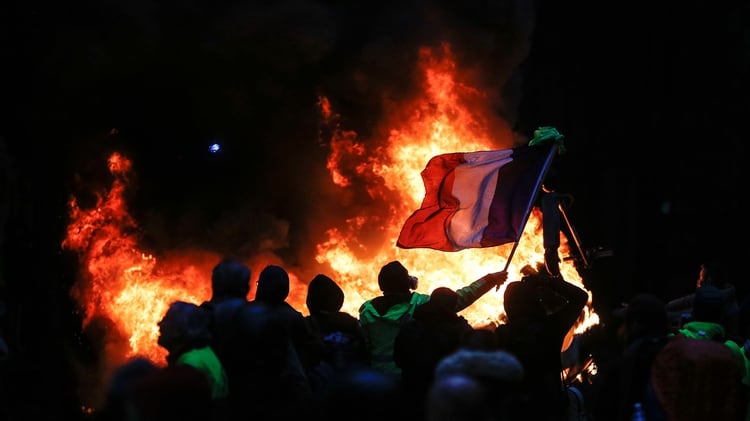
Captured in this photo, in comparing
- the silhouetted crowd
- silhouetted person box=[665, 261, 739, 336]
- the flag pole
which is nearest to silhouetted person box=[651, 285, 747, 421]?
the silhouetted crowd

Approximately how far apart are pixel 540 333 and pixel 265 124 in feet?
24.2

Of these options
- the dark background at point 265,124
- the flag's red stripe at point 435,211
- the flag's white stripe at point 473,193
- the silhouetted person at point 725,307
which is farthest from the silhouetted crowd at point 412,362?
the dark background at point 265,124

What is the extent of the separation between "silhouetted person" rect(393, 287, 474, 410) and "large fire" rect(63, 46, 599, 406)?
369 centimetres

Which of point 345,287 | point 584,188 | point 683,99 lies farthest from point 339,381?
point 683,99

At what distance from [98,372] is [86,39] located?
405 cm

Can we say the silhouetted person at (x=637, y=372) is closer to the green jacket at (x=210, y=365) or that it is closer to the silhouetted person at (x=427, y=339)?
the silhouetted person at (x=427, y=339)

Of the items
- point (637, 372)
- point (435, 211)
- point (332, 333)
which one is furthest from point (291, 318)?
point (435, 211)

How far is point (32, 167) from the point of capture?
10070mm

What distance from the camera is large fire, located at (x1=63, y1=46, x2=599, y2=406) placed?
972 cm

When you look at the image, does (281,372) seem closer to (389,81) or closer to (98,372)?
(98,372)

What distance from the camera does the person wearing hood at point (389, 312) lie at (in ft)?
19.0

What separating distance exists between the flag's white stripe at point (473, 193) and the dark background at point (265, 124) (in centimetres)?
254

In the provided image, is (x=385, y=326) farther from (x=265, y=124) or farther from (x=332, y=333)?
(x=265, y=124)

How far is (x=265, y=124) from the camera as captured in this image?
11688 millimetres
